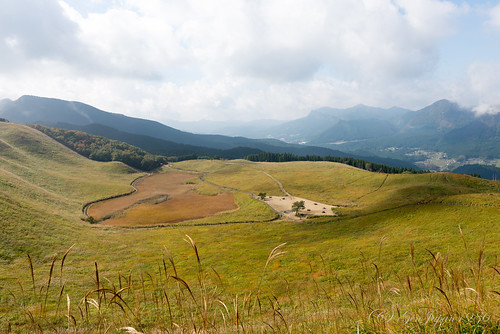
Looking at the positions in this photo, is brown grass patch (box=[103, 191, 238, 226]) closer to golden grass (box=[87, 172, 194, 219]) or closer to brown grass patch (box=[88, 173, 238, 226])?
brown grass patch (box=[88, 173, 238, 226])

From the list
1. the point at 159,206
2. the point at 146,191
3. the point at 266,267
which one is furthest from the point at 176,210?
the point at 266,267

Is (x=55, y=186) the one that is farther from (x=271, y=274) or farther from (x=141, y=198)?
(x=271, y=274)

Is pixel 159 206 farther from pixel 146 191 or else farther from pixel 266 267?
pixel 266 267

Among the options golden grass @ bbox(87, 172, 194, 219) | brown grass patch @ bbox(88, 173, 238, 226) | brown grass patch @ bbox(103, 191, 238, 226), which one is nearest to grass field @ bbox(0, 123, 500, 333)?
golden grass @ bbox(87, 172, 194, 219)

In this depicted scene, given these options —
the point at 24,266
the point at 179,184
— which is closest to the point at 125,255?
the point at 24,266

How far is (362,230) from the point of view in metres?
45.1

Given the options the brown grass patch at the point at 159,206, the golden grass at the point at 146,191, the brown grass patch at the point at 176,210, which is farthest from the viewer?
the golden grass at the point at 146,191

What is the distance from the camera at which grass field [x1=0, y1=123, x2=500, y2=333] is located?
15.1 feet

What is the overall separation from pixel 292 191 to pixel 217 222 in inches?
1752

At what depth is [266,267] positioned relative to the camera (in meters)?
6.09

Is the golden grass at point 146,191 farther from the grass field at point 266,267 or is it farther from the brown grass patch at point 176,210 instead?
the grass field at point 266,267

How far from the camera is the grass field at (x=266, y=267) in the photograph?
4617mm

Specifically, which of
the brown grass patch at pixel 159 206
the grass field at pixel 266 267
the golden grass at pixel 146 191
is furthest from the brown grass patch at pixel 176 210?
the grass field at pixel 266 267

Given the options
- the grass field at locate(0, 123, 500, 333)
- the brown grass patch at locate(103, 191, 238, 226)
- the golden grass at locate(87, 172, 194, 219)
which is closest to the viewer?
the grass field at locate(0, 123, 500, 333)
